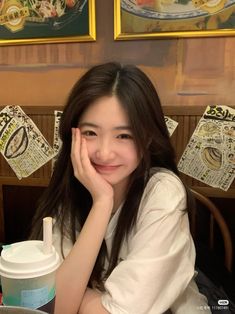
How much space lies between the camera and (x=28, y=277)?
46cm

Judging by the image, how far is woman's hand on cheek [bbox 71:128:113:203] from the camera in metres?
0.93

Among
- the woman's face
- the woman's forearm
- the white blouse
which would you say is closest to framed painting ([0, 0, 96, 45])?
the woman's face

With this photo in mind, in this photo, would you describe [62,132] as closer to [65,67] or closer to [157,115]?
[157,115]

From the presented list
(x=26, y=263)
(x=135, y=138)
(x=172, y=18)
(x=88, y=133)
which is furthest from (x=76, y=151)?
(x=172, y=18)

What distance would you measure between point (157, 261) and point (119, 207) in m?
0.28

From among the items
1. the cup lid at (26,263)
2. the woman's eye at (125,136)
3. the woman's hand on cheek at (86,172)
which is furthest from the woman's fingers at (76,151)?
the cup lid at (26,263)

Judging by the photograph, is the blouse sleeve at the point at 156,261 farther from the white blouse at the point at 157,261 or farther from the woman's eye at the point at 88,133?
the woman's eye at the point at 88,133

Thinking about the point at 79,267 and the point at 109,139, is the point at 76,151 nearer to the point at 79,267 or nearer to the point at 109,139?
the point at 109,139

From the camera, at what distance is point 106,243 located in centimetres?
106

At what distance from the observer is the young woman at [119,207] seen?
0.82 metres

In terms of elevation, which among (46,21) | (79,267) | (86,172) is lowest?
(79,267)

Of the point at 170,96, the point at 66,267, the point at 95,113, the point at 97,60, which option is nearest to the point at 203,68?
the point at 170,96

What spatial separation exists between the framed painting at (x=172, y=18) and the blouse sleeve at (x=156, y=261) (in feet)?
2.51

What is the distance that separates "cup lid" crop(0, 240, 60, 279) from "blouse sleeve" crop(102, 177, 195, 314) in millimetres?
340
